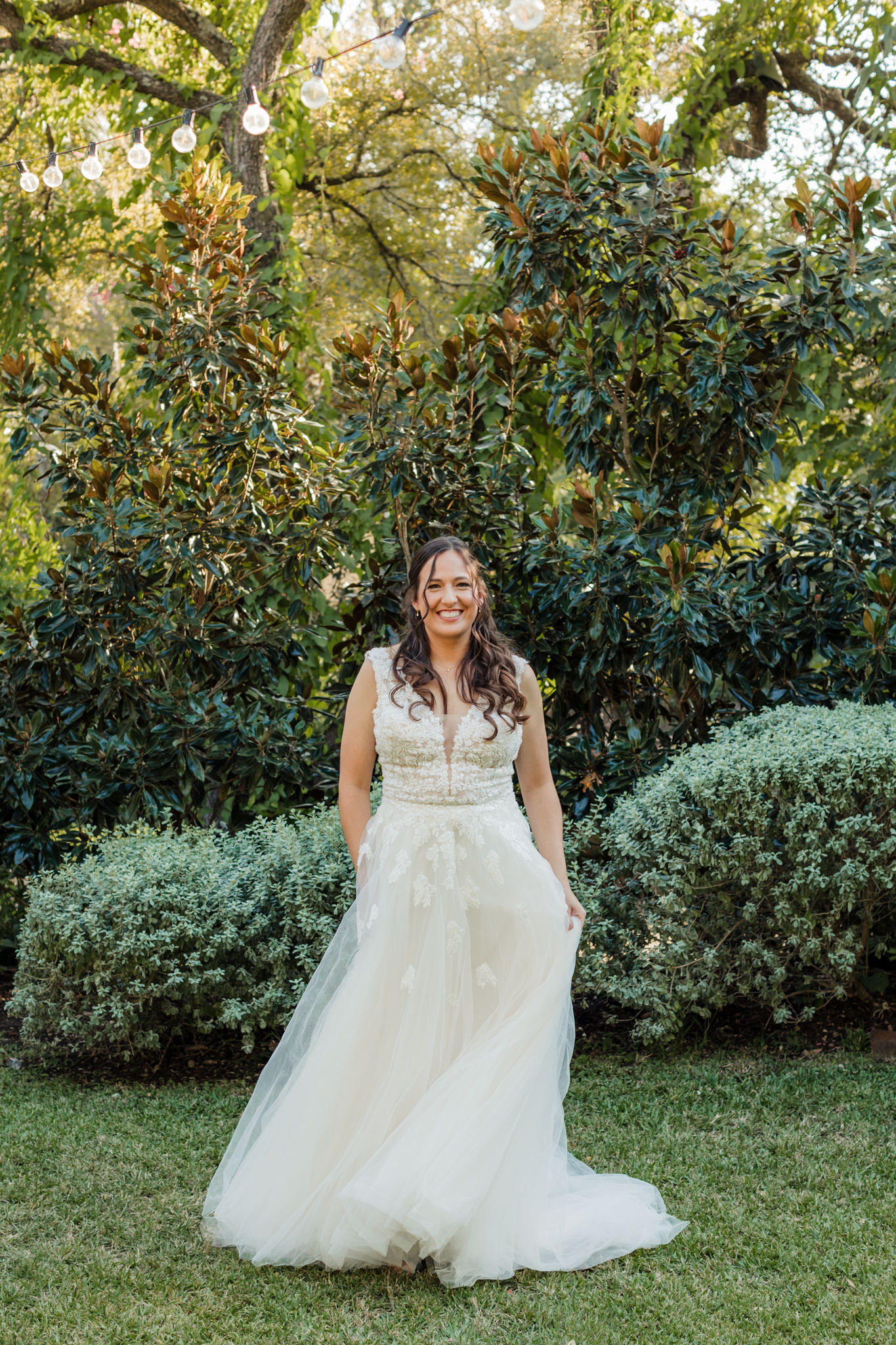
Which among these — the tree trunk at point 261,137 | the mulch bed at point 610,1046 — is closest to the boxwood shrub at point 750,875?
the mulch bed at point 610,1046

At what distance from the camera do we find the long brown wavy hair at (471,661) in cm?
296

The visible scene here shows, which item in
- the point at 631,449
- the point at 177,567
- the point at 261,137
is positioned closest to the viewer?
the point at 177,567

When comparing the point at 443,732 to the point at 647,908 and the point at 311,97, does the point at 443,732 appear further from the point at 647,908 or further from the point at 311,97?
the point at 311,97

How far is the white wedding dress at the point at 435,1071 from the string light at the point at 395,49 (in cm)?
206

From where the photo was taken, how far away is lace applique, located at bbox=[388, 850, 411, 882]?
2859mm

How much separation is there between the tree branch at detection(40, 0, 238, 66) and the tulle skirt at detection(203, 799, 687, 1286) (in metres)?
6.47

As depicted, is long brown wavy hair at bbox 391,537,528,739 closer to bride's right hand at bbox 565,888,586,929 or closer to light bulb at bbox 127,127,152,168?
bride's right hand at bbox 565,888,586,929

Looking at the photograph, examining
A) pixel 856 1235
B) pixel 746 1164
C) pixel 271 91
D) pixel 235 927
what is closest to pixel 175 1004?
pixel 235 927

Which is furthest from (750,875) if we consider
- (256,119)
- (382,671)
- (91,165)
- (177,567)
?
(91,165)

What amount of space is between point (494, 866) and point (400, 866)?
9.2 inches

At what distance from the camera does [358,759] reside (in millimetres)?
3029

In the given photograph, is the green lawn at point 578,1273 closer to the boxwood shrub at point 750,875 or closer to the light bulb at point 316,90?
the boxwood shrub at point 750,875

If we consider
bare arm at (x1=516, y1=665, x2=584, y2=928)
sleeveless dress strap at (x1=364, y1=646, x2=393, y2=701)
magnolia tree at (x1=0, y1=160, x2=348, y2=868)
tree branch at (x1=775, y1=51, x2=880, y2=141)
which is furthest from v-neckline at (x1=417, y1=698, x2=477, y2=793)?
tree branch at (x1=775, y1=51, x2=880, y2=141)

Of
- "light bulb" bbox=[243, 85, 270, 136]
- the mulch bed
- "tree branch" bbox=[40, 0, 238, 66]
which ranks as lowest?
the mulch bed
